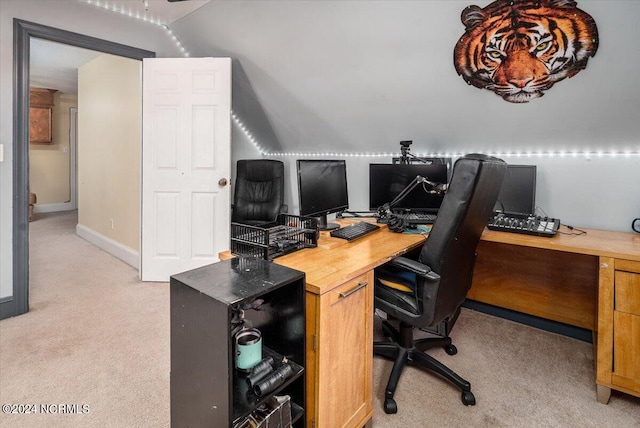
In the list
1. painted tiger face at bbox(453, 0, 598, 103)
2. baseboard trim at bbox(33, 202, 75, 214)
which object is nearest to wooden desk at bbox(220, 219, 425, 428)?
painted tiger face at bbox(453, 0, 598, 103)

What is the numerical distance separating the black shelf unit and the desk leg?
1512 millimetres

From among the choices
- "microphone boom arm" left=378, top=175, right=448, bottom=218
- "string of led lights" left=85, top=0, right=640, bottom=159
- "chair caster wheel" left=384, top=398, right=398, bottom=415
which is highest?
"string of led lights" left=85, top=0, right=640, bottom=159

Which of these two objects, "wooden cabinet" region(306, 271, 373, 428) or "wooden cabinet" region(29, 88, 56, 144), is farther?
"wooden cabinet" region(29, 88, 56, 144)

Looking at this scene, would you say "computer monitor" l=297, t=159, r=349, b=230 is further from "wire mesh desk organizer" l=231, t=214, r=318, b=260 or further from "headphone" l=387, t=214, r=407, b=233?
"headphone" l=387, t=214, r=407, b=233

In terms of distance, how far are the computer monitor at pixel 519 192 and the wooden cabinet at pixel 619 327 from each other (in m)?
0.70

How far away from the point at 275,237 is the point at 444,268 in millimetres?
761

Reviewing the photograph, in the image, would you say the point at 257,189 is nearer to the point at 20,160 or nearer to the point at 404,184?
the point at 404,184

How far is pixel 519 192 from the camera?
2.38 metres

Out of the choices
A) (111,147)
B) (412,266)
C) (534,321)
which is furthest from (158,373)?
(111,147)

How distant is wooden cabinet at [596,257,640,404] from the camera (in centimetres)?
165

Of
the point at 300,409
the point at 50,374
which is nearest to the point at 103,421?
the point at 50,374

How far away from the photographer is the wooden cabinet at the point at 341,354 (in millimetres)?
1235

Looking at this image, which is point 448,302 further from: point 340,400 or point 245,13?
A: point 245,13

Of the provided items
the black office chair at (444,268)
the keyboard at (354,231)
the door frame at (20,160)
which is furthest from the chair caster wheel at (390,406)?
the door frame at (20,160)
